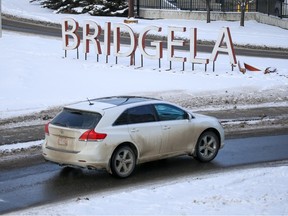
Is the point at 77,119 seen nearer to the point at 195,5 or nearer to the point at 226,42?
the point at 226,42

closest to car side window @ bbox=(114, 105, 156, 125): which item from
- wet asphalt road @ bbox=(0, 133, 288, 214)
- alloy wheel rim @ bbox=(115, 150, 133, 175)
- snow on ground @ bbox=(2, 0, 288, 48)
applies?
alloy wheel rim @ bbox=(115, 150, 133, 175)

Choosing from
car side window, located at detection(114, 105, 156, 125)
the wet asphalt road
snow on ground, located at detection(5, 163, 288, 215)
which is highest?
car side window, located at detection(114, 105, 156, 125)

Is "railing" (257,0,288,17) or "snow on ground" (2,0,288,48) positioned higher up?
"railing" (257,0,288,17)

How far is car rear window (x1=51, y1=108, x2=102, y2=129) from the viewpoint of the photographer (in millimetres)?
12047

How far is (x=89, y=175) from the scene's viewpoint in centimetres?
1262

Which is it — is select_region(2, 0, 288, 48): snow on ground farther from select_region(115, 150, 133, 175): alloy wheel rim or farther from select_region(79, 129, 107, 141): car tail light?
select_region(79, 129, 107, 141): car tail light

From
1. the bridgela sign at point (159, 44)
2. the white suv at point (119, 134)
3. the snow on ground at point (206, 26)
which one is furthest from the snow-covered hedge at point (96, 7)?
the white suv at point (119, 134)

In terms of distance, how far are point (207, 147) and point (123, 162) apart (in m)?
2.30

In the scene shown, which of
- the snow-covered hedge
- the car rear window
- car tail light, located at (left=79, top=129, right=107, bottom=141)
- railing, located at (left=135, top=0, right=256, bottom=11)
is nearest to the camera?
car tail light, located at (left=79, top=129, right=107, bottom=141)

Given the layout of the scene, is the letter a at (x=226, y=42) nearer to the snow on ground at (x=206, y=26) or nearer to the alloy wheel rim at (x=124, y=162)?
the snow on ground at (x=206, y=26)

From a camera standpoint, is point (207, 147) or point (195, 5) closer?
point (207, 147)

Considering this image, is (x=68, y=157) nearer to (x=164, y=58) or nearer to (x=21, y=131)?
(x=21, y=131)

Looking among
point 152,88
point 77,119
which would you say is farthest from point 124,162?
point 152,88

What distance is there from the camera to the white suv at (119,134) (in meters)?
11.9
